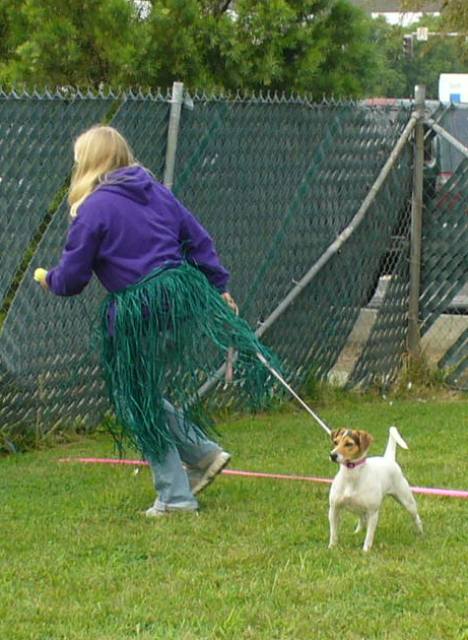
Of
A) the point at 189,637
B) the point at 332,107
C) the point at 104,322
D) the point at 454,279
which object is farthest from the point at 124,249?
the point at 454,279

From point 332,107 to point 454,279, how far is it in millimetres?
1450

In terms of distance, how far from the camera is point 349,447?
4.95 metres

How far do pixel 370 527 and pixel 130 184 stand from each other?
1.71m

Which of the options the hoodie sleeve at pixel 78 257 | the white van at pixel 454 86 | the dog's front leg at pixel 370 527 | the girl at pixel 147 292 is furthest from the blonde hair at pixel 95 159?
the white van at pixel 454 86

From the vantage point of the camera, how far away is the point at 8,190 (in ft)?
22.4

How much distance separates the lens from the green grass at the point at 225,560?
431 centimetres

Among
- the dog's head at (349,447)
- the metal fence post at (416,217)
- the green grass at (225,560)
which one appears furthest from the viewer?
the metal fence post at (416,217)

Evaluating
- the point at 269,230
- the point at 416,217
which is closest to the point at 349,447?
the point at 269,230

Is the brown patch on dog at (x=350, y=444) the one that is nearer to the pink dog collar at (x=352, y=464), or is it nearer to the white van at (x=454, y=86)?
the pink dog collar at (x=352, y=464)

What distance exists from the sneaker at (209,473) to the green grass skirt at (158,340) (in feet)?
0.72

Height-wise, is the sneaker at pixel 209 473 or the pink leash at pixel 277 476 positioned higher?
the sneaker at pixel 209 473

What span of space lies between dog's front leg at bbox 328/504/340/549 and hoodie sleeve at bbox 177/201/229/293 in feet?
4.00

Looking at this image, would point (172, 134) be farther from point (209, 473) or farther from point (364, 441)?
point (364, 441)

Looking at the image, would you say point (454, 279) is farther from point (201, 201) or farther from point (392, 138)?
point (201, 201)
